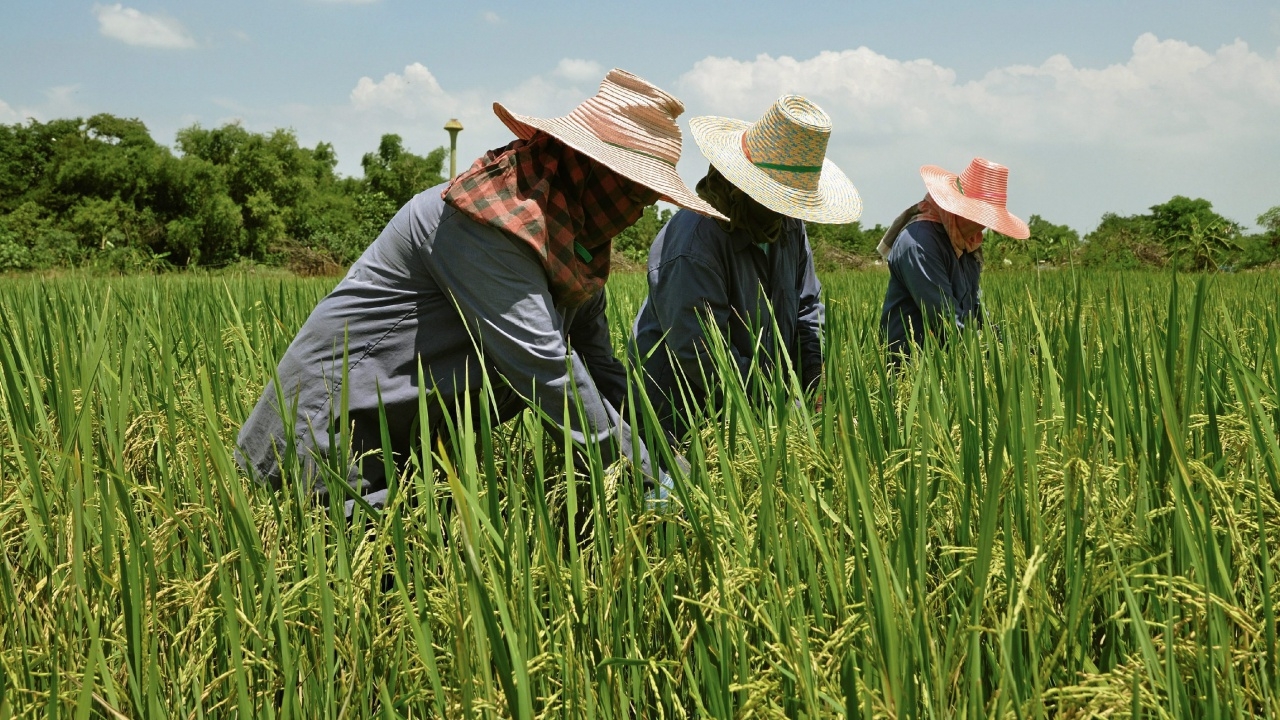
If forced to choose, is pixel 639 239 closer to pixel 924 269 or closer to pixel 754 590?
pixel 924 269

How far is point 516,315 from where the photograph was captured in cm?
155

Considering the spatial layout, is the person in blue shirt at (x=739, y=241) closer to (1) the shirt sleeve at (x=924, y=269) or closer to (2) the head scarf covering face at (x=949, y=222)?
(1) the shirt sleeve at (x=924, y=269)

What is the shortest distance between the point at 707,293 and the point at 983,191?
74.0 inches

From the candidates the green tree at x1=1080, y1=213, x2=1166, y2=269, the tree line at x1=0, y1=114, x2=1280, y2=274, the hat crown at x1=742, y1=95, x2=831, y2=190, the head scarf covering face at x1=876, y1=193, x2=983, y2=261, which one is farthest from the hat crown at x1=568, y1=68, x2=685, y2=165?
the tree line at x1=0, y1=114, x2=1280, y2=274

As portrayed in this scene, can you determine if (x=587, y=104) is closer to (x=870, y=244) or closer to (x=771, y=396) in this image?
→ (x=771, y=396)

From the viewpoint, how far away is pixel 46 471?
65.6 inches

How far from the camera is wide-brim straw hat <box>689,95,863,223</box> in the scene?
2371 mm

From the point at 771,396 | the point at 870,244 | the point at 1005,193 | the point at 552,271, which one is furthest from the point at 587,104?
the point at 870,244

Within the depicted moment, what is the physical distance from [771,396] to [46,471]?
1314 millimetres

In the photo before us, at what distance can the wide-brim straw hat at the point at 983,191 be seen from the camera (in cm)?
355

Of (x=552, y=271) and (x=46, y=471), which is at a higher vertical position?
(x=552, y=271)

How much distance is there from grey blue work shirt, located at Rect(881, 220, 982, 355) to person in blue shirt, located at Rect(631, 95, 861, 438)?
730 mm

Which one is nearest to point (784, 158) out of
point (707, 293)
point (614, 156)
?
point (707, 293)

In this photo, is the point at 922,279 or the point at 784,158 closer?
the point at 784,158
